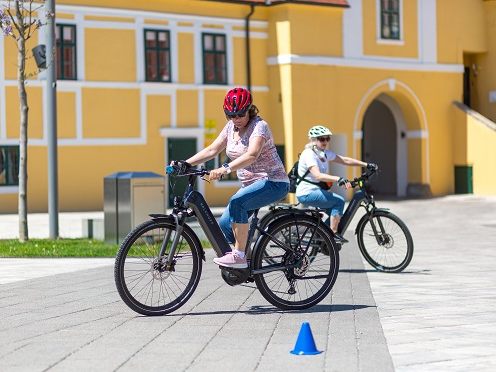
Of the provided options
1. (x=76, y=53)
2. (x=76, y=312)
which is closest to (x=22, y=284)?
(x=76, y=312)

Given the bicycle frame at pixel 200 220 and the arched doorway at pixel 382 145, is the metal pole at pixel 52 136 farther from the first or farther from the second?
the arched doorway at pixel 382 145

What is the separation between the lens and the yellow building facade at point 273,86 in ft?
109

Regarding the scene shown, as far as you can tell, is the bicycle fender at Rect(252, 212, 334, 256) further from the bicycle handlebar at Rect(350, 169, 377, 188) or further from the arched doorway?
the arched doorway

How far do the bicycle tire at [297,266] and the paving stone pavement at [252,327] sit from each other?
15cm

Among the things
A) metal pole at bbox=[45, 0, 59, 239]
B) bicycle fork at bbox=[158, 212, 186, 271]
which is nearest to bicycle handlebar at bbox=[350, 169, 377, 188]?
bicycle fork at bbox=[158, 212, 186, 271]

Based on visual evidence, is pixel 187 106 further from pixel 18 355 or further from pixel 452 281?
pixel 18 355

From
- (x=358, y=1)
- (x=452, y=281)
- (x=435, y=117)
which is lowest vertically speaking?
(x=452, y=281)

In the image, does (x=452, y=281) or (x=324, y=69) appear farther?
(x=324, y=69)

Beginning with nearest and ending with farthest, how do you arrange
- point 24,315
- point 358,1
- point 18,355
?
point 18,355 → point 24,315 → point 358,1

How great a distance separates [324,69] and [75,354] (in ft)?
99.4

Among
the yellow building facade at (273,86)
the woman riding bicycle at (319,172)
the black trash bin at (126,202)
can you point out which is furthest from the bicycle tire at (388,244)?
the yellow building facade at (273,86)

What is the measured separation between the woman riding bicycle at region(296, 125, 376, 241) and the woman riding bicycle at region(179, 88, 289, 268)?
3327 mm

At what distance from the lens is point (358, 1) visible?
39.1m

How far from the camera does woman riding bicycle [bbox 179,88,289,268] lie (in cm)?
1019
